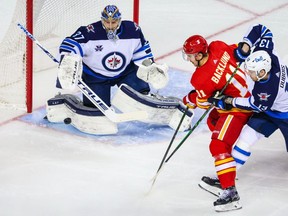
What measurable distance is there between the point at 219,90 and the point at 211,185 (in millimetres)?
458

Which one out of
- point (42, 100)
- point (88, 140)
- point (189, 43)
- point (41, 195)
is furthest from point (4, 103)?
point (189, 43)

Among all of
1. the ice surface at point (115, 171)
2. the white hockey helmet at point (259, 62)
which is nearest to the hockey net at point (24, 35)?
the ice surface at point (115, 171)

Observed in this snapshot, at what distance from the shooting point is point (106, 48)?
17.2 ft

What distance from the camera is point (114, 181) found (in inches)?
190

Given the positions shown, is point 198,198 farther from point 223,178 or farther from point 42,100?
point 42,100

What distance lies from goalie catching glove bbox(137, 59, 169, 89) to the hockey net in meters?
0.60

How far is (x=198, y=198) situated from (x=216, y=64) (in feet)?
2.08

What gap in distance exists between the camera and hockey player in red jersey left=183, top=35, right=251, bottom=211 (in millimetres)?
4559

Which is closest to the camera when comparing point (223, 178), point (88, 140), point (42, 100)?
point (223, 178)

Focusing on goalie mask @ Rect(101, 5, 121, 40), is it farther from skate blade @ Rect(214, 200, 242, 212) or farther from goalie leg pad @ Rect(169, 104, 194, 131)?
skate blade @ Rect(214, 200, 242, 212)

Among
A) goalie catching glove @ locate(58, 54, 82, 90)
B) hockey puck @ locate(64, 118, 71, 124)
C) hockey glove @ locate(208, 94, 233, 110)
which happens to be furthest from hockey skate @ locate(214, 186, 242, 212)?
hockey puck @ locate(64, 118, 71, 124)

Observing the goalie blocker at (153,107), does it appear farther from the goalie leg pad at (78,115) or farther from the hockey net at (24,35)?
the hockey net at (24,35)

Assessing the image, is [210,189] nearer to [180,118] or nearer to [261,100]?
[261,100]

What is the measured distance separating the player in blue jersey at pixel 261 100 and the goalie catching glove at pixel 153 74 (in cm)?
59
